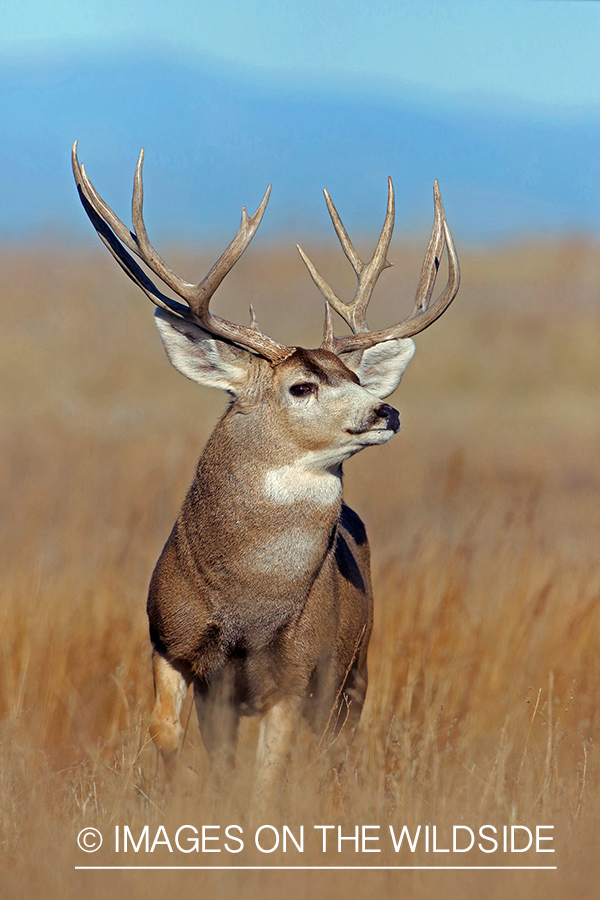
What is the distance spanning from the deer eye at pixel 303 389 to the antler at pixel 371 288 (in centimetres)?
48

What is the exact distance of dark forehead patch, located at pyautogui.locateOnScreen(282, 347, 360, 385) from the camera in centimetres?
507

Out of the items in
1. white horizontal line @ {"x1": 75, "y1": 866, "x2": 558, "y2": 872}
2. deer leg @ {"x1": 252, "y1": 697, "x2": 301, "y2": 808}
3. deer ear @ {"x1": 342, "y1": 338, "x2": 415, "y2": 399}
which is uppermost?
deer ear @ {"x1": 342, "y1": 338, "x2": 415, "y2": 399}

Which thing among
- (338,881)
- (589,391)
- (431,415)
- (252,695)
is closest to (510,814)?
(338,881)

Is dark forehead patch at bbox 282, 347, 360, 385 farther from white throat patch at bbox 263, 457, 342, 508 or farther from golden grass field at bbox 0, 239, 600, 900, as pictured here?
golden grass field at bbox 0, 239, 600, 900

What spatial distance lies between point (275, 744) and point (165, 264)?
2.13m

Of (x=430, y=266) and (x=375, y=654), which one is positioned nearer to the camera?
(x=430, y=266)

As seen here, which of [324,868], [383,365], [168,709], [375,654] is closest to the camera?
[324,868]

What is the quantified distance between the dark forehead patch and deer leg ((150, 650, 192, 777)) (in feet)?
4.58

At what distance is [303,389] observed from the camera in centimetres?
505

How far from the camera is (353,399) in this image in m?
4.97

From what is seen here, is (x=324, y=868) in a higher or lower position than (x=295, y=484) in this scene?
lower

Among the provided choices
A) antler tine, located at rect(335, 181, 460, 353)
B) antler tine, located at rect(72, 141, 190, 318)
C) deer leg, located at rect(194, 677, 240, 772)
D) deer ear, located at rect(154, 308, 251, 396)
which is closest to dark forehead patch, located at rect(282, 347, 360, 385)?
deer ear, located at rect(154, 308, 251, 396)

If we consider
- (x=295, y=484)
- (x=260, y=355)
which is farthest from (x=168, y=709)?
(x=260, y=355)

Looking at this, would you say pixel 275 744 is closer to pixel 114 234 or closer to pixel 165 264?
pixel 165 264
